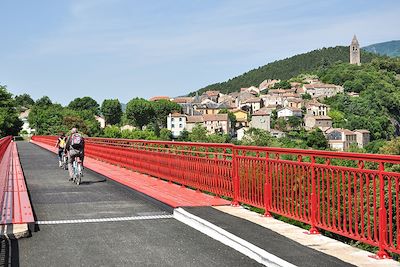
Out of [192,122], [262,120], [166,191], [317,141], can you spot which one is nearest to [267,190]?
[166,191]

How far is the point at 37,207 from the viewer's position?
11148mm

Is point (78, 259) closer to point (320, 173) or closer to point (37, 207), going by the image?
point (320, 173)

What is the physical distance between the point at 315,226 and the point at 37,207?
6.43 metres

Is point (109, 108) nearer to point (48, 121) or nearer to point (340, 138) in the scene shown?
point (48, 121)

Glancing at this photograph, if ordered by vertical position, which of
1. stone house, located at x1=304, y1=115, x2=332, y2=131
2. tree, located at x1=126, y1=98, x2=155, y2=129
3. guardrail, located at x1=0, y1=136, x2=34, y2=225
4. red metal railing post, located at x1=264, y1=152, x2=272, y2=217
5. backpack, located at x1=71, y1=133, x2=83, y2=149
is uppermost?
tree, located at x1=126, y1=98, x2=155, y2=129

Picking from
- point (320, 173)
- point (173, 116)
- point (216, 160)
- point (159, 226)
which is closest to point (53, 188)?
point (216, 160)

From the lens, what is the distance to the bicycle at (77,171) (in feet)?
52.2

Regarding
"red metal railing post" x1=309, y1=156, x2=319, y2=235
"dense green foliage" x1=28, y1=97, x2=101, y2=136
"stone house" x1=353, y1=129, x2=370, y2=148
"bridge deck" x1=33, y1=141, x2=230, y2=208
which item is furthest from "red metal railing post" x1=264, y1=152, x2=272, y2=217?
"stone house" x1=353, y1=129, x2=370, y2=148

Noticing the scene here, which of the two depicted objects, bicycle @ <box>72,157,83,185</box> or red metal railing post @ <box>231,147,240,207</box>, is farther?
bicycle @ <box>72,157,83,185</box>

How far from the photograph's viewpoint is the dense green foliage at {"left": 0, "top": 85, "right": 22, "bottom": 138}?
9644 centimetres

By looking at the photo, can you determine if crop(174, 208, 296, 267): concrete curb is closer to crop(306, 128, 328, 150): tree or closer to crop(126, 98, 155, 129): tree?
crop(306, 128, 328, 150): tree

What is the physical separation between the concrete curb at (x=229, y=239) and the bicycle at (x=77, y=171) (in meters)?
6.76

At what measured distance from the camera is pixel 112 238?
8031 millimetres

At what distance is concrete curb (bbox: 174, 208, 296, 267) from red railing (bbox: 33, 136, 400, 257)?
3.97ft
